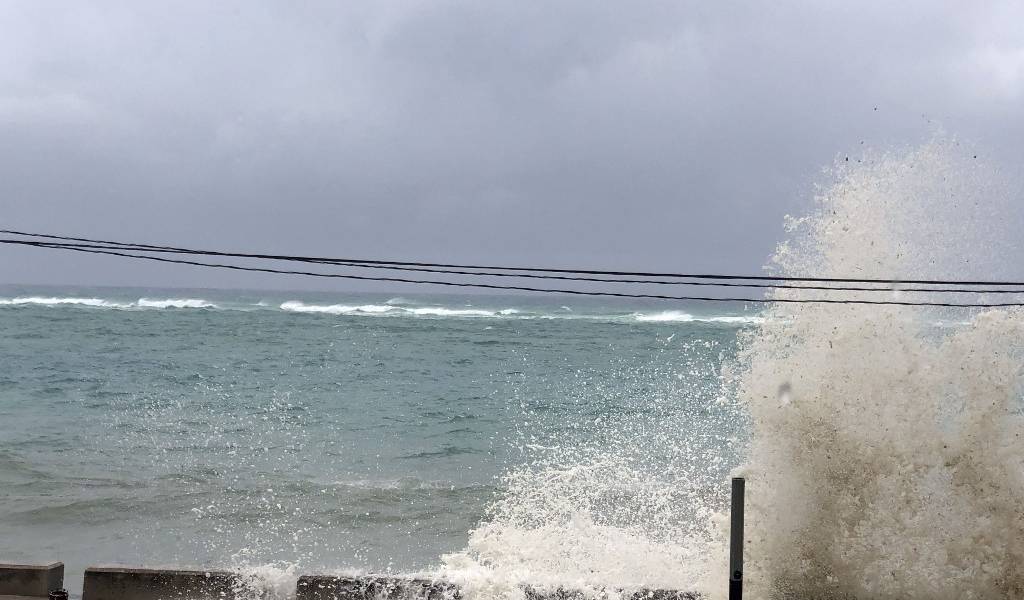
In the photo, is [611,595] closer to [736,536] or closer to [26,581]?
[736,536]

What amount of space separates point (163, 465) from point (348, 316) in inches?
2627

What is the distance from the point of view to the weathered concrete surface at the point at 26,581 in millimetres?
7980

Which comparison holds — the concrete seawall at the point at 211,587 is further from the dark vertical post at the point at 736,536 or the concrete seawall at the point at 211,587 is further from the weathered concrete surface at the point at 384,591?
Answer: the dark vertical post at the point at 736,536

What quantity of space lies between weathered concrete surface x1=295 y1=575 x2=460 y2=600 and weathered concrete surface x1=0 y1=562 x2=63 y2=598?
6.61 feet

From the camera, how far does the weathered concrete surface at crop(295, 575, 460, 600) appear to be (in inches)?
321

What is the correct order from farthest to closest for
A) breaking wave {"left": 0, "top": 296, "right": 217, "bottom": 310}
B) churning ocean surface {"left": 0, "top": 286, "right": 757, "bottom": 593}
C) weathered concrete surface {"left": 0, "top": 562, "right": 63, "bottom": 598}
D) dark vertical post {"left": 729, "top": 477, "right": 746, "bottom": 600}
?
breaking wave {"left": 0, "top": 296, "right": 217, "bottom": 310} → churning ocean surface {"left": 0, "top": 286, "right": 757, "bottom": 593} → weathered concrete surface {"left": 0, "top": 562, "right": 63, "bottom": 598} → dark vertical post {"left": 729, "top": 477, "right": 746, "bottom": 600}

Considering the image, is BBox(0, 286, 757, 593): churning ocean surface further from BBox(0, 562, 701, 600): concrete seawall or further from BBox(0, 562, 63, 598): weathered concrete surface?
BBox(0, 562, 63, 598): weathered concrete surface

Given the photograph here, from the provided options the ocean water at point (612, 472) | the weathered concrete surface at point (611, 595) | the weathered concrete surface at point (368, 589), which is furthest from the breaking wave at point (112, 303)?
the weathered concrete surface at point (611, 595)

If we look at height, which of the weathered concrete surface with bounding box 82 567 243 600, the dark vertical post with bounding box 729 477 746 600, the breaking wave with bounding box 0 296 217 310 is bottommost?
the weathered concrete surface with bounding box 82 567 243 600

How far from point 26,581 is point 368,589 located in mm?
2781

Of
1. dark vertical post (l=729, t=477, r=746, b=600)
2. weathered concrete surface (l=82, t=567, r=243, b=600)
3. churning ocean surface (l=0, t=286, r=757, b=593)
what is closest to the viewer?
dark vertical post (l=729, t=477, r=746, b=600)

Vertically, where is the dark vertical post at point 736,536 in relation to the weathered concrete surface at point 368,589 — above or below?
above

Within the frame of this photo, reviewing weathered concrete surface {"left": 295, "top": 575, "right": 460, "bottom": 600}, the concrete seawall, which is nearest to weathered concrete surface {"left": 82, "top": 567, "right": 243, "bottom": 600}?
the concrete seawall

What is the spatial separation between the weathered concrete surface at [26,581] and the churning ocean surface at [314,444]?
209 centimetres
